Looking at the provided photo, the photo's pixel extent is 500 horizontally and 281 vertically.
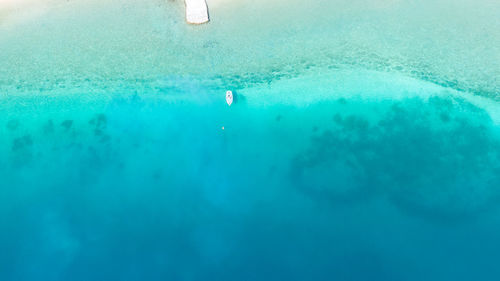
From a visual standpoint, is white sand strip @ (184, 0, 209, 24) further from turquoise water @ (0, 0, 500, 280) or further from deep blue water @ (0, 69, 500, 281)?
deep blue water @ (0, 69, 500, 281)

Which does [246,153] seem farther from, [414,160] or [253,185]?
[414,160]

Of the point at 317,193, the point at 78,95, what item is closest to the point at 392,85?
the point at 317,193

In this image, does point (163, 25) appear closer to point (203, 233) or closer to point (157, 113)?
point (157, 113)

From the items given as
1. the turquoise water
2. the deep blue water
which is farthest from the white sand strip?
the deep blue water

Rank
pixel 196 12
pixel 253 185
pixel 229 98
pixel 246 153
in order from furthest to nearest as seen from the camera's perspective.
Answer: pixel 196 12 < pixel 229 98 < pixel 246 153 < pixel 253 185

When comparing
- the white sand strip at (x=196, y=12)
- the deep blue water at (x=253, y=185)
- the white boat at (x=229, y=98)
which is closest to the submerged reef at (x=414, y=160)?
the deep blue water at (x=253, y=185)

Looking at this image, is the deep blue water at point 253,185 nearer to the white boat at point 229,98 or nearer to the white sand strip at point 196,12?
the white boat at point 229,98

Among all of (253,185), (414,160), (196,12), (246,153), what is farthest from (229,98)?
(414,160)
